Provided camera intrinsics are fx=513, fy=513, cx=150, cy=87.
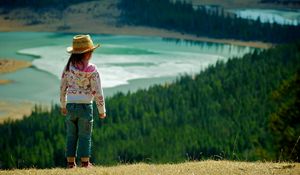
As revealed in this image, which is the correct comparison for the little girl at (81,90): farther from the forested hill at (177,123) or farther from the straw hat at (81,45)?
the forested hill at (177,123)

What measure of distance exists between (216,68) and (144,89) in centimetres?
2980

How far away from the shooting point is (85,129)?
13.3 meters

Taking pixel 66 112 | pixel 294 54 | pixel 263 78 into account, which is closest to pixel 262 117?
pixel 263 78

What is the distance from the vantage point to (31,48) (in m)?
188

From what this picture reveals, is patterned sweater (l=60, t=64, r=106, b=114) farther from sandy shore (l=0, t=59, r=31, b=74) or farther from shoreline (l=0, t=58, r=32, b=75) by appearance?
sandy shore (l=0, t=59, r=31, b=74)

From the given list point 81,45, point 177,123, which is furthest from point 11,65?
point 81,45

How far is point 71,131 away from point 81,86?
1.25 meters

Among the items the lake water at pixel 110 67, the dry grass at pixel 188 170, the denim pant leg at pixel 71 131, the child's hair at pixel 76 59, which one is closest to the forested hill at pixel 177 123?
the lake water at pixel 110 67

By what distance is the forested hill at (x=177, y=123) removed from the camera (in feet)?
319

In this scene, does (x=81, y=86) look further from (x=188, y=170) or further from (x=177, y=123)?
(x=177, y=123)

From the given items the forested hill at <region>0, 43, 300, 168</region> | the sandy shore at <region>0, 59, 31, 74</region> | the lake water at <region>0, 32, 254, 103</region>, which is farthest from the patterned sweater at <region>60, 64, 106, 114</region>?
the sandy shore at <region>0, 59, 31, 74</region>

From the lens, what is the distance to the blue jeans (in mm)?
13266

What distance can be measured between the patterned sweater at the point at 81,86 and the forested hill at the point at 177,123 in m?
66.1

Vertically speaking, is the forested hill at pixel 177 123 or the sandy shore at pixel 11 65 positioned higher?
the sandy shore at pixel 11 65
